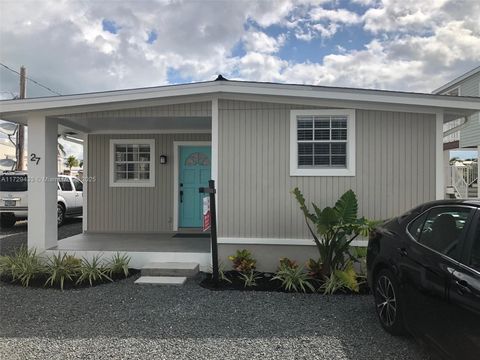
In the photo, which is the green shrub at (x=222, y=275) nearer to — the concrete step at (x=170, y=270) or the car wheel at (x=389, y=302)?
the concrete step at (x=170, y=270)

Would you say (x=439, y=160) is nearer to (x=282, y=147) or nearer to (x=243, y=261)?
(x=282, y=147)

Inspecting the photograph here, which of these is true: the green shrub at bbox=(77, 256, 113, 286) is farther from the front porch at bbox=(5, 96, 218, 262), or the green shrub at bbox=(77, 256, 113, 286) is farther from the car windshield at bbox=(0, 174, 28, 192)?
the car windshield at bbox=(0, 174, 28, 192)

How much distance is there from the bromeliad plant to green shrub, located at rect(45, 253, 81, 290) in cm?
384

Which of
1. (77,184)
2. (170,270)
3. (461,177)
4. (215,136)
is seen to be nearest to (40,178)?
(170,270)

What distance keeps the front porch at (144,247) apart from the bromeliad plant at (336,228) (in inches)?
79.6

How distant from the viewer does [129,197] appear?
9.31 meters

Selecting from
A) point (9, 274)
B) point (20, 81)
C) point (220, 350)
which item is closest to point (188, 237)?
point (9, 274)

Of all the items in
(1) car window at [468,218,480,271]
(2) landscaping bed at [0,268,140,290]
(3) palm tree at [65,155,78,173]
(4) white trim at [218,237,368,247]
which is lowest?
(2) landscaping bed at [0,268,140,290]

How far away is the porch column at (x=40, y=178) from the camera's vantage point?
6.78 metres

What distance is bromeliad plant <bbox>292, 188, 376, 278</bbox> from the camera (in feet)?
17.6

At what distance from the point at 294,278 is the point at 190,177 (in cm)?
456

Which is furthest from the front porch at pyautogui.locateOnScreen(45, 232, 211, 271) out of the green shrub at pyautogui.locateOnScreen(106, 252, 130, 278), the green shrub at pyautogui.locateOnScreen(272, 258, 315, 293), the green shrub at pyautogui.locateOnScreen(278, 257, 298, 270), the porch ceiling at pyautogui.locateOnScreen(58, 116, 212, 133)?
the porch ceiling at pyautogui.locateOnScreen(58, 116, 212, 133)

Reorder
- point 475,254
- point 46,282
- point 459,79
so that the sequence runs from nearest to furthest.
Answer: point 475,254
point 46,282
point 459,79

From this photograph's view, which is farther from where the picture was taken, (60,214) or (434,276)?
(60,214)
